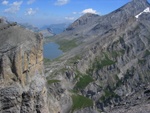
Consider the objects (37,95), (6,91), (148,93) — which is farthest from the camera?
(148,93)

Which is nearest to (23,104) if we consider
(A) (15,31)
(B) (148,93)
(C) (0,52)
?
(C) (0,52)

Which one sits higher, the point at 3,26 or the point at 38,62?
the point at 3,26

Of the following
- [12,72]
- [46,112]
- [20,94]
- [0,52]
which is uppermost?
[0,52]

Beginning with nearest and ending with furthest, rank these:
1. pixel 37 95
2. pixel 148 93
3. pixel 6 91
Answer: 1. pixel 6 91
2. pixel 37 95
3. pixel 148 93

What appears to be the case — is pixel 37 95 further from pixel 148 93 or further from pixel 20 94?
pixel 148 93

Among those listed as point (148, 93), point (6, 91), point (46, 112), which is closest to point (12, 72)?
point (6, 91)

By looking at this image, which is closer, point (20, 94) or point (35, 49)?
point (20, 94)
